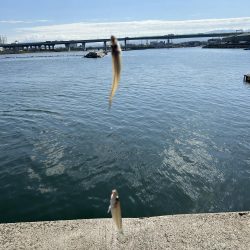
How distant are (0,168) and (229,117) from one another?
18816 mm

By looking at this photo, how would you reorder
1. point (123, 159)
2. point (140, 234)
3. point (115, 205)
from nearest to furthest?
1. point (115, 205)
2. point (140, 234)
3. point (123, 159)

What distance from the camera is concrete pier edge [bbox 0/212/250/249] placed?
9234 mm

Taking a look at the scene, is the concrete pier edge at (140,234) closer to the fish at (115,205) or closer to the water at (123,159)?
the water at (123,159)

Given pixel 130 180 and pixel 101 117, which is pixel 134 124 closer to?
pixel 101 117

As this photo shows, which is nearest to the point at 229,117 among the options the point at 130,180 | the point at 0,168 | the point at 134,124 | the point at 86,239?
the point at 134,124

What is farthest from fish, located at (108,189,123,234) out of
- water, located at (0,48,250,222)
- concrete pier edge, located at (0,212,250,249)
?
water, located at (0,48,250,222)

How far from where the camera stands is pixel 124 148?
20.8m

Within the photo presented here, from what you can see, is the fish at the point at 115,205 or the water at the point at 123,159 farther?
the water at the point at 123,159

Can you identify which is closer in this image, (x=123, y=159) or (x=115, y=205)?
(x=115, y=205)

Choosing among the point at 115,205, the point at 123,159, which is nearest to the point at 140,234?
the point at 115,205

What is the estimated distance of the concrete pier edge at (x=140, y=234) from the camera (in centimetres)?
923

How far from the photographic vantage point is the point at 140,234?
379 inches

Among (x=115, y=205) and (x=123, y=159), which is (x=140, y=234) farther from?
(x=123, y=159)

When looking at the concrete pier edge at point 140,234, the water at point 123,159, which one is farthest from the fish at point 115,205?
the water at point 123,159
